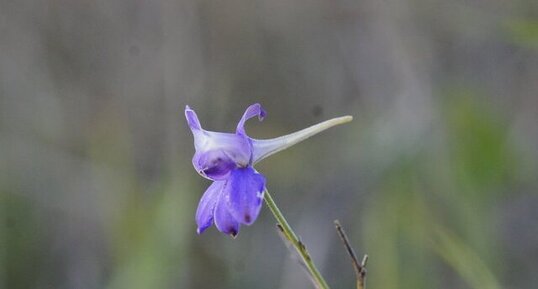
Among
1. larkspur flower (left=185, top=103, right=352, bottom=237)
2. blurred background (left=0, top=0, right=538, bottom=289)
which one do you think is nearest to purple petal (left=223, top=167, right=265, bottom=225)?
larkspur flower (left=185, top=103, right=352, bottom=237)

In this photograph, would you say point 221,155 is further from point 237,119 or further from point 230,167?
point 237,119

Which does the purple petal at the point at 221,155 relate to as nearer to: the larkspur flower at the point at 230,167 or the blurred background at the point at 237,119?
the larkspur flower at the point at 230,167

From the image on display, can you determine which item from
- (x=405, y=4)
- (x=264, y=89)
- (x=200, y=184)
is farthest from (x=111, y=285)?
(x=405, y=4)

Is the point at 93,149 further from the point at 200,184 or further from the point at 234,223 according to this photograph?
the point at 234,223

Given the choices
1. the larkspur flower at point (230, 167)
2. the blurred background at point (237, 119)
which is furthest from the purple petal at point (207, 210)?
the blurred background at point (237, 119)

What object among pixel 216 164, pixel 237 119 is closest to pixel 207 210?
pixel 216 164
